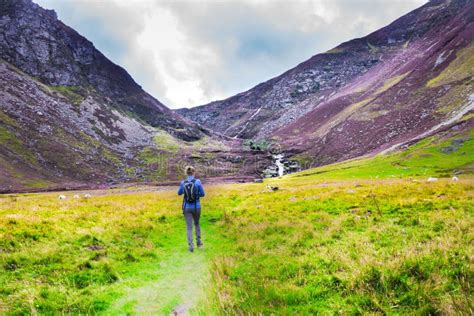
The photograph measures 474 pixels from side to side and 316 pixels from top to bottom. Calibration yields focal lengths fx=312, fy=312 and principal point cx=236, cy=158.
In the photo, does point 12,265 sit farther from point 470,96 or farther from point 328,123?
Result: point 328,123

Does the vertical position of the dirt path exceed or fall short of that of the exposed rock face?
it falls short

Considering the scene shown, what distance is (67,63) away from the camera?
13475 centimetres

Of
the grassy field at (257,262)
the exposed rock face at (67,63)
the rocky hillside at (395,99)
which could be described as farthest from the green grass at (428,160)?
the exposed rock face at (67,63)

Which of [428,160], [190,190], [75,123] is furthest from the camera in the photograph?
[75,123]

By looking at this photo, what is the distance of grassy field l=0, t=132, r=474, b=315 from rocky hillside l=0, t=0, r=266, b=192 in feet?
202

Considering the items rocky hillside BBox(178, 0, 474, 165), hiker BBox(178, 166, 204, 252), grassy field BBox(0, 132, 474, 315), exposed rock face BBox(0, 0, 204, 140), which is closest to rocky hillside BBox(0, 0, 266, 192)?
exposed rock face BBox(0, 0, 204, 140)

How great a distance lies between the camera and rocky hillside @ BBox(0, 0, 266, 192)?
268 ft

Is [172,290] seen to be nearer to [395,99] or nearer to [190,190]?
[190,190]

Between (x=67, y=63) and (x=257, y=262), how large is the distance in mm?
150790

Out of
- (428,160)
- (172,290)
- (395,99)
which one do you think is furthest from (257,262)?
(395,99)

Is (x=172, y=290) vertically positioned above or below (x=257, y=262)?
below

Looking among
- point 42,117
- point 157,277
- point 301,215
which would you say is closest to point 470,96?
point 301,215

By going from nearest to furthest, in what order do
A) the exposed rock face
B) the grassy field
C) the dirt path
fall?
the grassy field → the dirt path → the exposed rock face

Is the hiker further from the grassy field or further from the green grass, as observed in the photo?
the green grass
